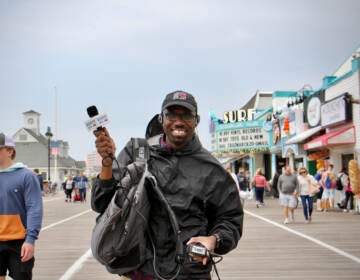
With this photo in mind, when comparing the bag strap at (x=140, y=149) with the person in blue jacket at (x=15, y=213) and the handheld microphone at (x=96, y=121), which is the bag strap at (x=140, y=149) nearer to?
the handheld microphone at (x=96, y=121)

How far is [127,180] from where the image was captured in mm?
2605

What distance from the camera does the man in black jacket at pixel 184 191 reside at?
2.67m

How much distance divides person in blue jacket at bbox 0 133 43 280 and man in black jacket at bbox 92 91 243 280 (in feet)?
5.40

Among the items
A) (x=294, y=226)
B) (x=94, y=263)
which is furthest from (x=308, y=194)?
(x=94, y=263)

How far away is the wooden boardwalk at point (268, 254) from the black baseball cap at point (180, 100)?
4.84m

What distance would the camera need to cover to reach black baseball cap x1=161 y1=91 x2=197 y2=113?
2828 millimetres

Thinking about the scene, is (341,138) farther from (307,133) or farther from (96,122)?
(96,122)

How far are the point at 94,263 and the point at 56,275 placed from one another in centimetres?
103

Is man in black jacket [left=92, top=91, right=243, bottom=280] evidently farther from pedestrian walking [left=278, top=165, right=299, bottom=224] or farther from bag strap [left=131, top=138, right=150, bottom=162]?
pedestrian walking [left=278, top=165, right=299, bottom=224]

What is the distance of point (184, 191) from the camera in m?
2.75

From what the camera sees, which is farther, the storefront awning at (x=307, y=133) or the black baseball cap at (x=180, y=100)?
the storefront awning at (x=307, y=133)

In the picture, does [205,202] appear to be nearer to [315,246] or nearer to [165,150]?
[165,150]

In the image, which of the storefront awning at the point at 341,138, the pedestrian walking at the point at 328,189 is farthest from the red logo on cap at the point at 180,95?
the storefront awning at the point at 341,138

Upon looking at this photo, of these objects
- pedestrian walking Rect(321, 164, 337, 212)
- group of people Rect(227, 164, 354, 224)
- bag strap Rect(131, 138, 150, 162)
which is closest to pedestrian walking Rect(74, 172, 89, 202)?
group of people Rect(227, 164, 354, 224)
